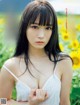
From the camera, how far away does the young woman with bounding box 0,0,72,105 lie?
5.09ft

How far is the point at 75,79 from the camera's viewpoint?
→ 98.7 inches

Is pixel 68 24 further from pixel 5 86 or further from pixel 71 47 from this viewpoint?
pixel 5 86

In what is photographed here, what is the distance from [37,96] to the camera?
151 cm

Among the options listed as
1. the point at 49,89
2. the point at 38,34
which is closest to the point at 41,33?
the point at 38,34

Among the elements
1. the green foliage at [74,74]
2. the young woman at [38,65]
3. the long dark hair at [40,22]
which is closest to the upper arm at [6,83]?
the young woman at [38,65]

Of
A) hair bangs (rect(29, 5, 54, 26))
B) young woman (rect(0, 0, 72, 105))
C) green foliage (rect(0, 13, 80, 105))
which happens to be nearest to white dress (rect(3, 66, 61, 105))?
young woman (rect(0, 0, 72, 105))

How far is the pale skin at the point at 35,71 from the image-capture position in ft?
5.09

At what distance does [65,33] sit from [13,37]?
0.50m

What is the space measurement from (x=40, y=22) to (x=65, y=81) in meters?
0.34

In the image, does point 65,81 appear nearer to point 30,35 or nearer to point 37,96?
point 37,96

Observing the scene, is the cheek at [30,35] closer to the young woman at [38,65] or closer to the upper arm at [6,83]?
the young woman at [38,65]

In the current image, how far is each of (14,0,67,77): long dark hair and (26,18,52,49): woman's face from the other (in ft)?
0.07

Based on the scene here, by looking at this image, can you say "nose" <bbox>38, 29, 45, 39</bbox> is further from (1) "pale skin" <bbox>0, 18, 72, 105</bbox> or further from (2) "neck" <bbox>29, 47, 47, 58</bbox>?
(2) "neck" <bbox>29, 47, 47, 58</bbox>

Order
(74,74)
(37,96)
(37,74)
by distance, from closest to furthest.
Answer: (37,96)
(37,74)
(74,74)
